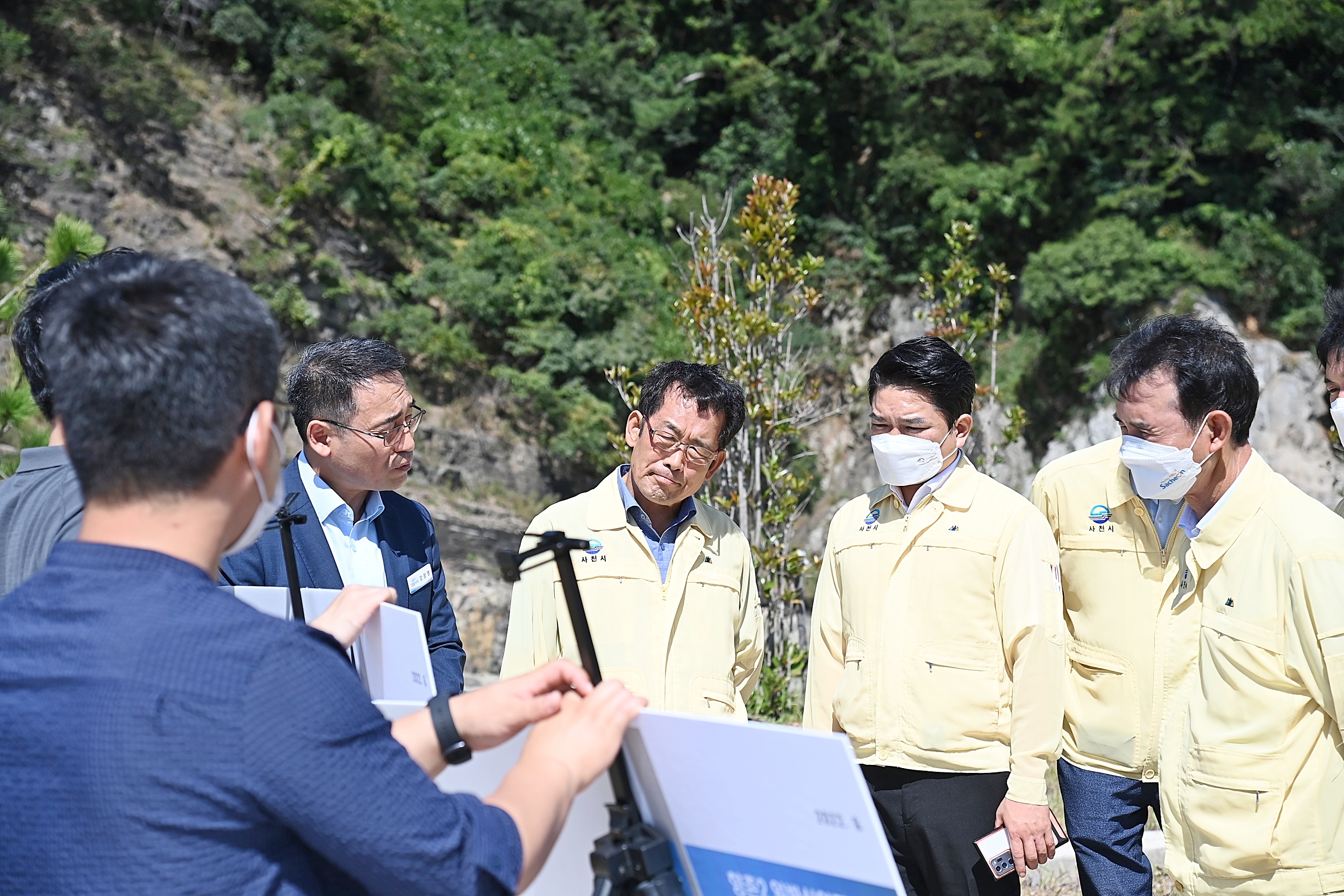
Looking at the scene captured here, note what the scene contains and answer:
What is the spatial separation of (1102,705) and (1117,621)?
0.81ft

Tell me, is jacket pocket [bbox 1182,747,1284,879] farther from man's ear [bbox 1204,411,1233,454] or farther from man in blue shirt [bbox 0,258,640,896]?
man in blue shirt [bbox 0,258,640,896]

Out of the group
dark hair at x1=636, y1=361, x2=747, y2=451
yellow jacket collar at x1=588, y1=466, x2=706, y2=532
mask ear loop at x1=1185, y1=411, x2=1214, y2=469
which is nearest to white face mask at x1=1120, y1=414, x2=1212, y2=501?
mask ear loop at x1=1185, y1=411, x2=1214, y2=469

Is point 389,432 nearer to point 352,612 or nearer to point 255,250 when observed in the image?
→ point 352,612

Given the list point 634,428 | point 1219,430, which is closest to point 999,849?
point 1219,430

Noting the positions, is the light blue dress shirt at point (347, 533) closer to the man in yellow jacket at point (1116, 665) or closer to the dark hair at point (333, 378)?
the dark hair at point (333, 378)

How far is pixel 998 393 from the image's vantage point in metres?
6.08

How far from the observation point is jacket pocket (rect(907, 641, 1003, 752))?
106 inches

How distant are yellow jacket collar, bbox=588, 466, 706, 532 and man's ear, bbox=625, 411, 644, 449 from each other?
12cm

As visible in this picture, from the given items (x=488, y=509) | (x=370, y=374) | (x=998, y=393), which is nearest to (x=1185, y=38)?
(x=998, y=393)

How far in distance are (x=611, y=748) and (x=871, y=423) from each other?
1.86 m

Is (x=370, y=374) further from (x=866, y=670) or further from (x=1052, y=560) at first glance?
(x=1052, y=560)

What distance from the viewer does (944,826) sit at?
269cm

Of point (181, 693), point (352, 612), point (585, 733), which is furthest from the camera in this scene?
point (352, 612)

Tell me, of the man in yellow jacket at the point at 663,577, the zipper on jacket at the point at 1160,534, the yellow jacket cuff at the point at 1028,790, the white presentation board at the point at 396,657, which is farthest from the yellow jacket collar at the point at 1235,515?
the white presentation board at the point at 396,657
